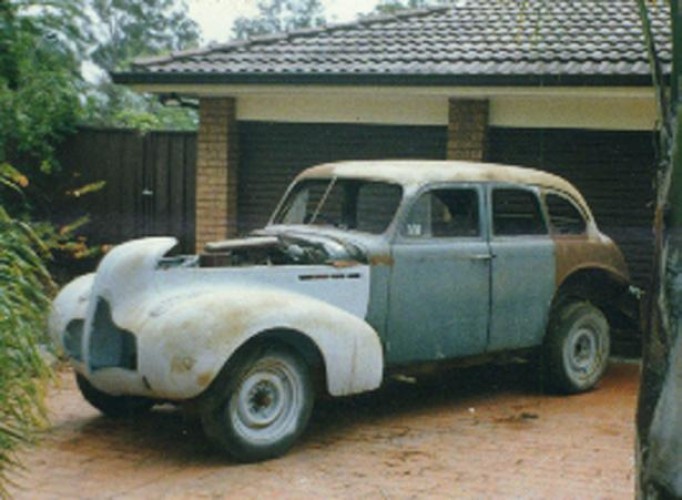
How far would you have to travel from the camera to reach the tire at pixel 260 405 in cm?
596

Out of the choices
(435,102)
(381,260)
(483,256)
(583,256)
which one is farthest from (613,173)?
(381,260)

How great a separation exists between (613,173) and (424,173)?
363cm

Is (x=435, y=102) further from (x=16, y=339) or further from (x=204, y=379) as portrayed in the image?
(x=16, y=339)

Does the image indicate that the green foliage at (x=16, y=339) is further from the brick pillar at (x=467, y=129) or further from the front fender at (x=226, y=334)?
the brick pillar at (x=467, y=129)

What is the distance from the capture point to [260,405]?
20.4ft

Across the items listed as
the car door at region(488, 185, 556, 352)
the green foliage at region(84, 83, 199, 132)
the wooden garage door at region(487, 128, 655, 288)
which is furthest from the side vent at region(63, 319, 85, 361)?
the green foliage at region(84, 83, 199, 132)

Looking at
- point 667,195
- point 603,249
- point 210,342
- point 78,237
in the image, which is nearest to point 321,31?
point 78,237

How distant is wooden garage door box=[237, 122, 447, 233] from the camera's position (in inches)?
441

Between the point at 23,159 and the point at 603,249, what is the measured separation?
7827 mm

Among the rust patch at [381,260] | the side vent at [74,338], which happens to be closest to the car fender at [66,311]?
the side vent at [74,338]

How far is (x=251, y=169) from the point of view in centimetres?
1184

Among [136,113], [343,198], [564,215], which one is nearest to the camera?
[343,198]

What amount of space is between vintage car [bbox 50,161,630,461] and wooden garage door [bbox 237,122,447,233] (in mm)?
3007

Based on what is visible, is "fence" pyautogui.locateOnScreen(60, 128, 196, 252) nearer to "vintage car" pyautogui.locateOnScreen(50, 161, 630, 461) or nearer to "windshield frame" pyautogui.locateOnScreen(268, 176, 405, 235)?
"windshield frame" pyautogui.locateOnScreen(268, 176, 405, 235)
